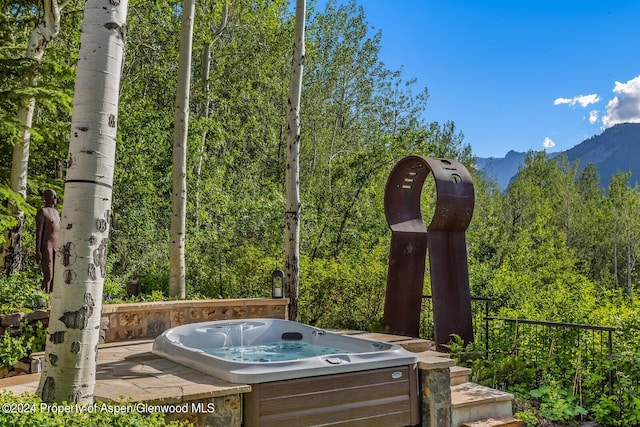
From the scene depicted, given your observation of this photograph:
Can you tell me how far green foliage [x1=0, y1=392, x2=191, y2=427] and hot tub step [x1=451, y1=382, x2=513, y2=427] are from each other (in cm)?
282

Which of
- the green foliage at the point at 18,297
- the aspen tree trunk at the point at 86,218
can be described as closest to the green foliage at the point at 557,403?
the aspen tree trunk at the point at 86,218

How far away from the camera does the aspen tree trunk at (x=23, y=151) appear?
7.80 meters

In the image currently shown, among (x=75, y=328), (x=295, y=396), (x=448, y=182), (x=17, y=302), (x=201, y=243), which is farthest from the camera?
(x=201, y=243)

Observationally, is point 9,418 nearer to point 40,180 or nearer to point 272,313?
point 272,313

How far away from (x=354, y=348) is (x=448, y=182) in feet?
7.44

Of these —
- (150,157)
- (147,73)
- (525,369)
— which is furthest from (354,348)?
(147,73)

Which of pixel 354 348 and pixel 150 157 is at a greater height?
pixel 150 157

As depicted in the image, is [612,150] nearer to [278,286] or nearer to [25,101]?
[278,286]

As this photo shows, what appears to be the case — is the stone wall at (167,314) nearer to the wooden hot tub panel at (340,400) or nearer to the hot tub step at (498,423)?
the wooden hot tub panel at (340,400)

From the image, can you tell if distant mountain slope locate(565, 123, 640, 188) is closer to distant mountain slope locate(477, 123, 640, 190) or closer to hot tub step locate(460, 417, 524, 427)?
distant mountain slope locate(477, 123, 640, 190)

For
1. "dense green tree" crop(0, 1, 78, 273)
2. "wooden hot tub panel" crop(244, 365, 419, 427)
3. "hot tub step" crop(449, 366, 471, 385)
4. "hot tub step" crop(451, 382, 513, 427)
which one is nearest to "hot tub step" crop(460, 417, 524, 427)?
"hot tub step" crop(451, 382, 513, 427)

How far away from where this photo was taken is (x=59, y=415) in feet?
7.77

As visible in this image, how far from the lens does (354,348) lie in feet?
16.9

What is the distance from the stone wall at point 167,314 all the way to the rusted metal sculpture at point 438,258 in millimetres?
1497
